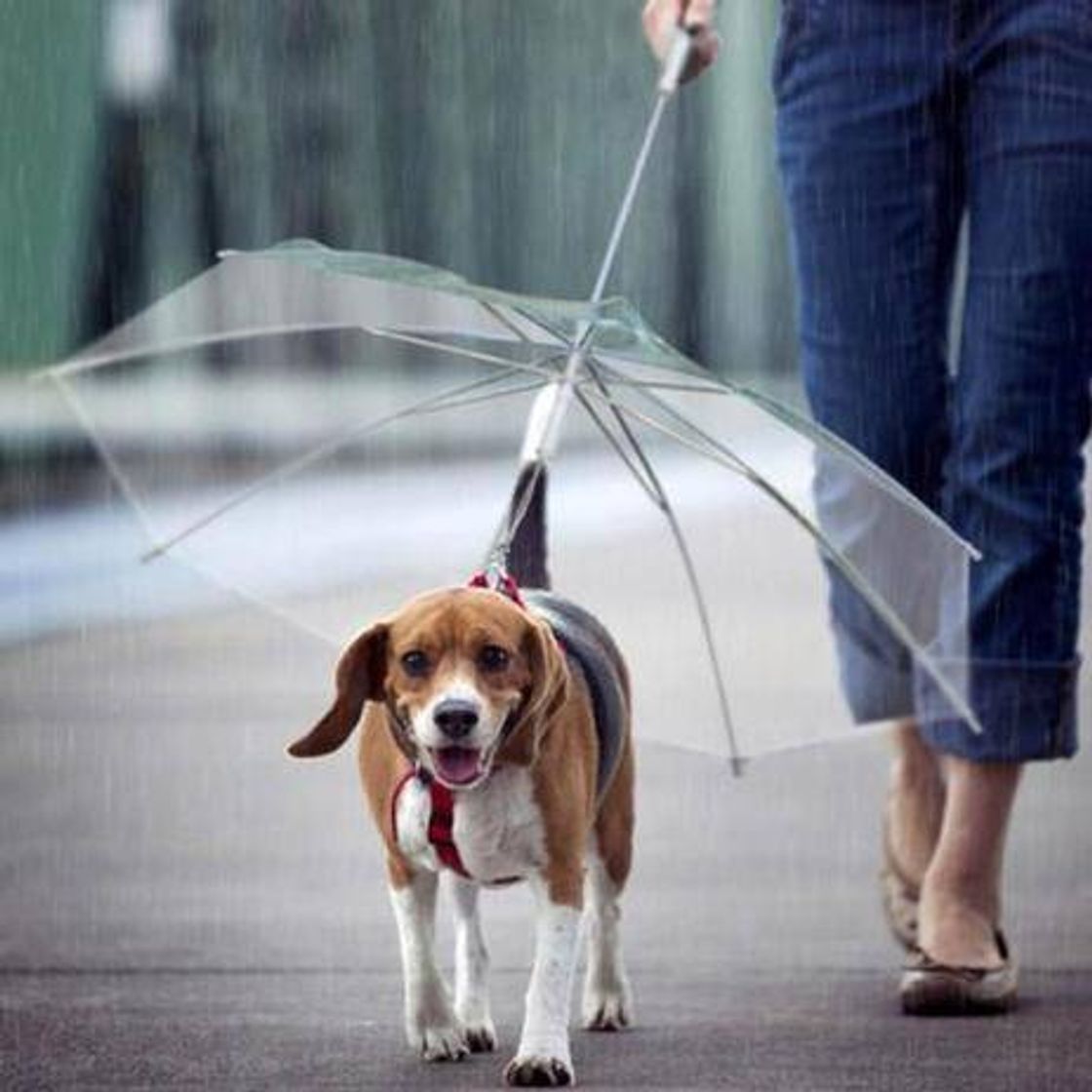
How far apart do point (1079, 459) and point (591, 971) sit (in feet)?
3.77

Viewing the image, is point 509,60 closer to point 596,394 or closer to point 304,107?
point 304,107

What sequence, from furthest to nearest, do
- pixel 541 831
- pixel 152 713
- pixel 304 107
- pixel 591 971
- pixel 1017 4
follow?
pixel 304 107, pixel 152 713, pixel 1017 4, pixel 591 971, pixel 541 831

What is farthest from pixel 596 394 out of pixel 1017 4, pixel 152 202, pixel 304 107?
pixel 304 107

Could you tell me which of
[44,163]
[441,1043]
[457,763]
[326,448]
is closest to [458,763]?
[457,763]

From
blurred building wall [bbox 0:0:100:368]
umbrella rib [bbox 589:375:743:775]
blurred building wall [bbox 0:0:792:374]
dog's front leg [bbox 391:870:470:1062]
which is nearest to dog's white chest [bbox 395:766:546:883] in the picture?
dog's front leg [bbox 391:870:470:1062]

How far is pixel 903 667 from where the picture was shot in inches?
247

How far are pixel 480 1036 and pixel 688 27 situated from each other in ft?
4.53

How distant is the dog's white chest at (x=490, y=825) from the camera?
5.16 metres

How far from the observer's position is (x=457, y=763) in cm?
500

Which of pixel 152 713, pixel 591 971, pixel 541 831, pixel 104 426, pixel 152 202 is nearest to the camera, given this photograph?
pixel 541 831

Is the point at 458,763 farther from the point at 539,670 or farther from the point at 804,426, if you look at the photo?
the point at 804,426

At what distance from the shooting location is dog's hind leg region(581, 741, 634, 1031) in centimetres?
565

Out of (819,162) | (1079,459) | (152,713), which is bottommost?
(152,713)

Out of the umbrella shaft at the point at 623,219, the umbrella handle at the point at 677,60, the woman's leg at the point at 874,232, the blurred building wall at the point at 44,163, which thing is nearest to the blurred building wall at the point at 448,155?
the blurred building wall at the point at 44,163
